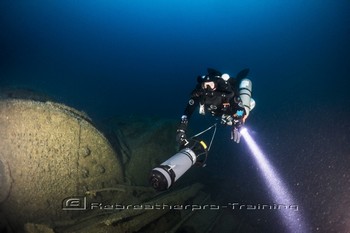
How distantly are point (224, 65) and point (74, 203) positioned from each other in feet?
Result: 287

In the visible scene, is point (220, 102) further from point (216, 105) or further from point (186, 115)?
point (186, 115)

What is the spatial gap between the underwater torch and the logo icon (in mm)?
1544

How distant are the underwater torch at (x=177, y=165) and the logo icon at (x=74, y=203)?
1544 millimetres

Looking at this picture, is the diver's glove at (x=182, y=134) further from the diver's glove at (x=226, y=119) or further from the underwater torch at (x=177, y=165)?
the diver's glove at (x=226, y=119)

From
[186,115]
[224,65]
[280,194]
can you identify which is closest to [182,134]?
[186,115]

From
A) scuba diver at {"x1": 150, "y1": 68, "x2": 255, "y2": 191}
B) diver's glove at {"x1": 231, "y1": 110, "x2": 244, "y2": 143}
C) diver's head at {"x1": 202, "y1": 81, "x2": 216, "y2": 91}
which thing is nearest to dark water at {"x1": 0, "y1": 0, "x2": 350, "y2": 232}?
scuba diver at {"x1": 150, "y1": 68, "x2": 255, "y2": 191}

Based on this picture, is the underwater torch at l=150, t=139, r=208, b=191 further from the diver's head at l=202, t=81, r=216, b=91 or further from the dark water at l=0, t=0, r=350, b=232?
the dark water at l=0, t=0, r=350, b=232

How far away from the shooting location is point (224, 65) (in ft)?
289

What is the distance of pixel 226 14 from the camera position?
14650 cm

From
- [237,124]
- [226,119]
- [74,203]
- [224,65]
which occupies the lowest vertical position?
[74,203]

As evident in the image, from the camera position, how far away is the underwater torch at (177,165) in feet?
10.5

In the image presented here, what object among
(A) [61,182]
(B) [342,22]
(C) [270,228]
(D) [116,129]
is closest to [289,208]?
(C) [270,228]

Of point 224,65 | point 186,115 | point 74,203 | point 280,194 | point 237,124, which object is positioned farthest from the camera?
point 224,65

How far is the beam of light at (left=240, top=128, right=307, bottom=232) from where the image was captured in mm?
6236
